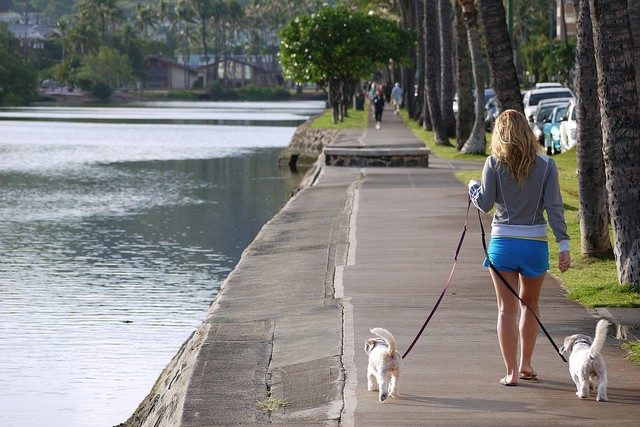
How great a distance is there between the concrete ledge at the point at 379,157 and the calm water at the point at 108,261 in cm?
198

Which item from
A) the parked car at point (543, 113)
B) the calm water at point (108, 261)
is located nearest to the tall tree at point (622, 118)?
the calm water at point (108, 261)

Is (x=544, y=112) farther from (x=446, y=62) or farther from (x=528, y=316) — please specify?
(x=528, y=316)

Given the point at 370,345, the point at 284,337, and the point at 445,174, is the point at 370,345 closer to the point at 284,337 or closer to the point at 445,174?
the point at 284,337

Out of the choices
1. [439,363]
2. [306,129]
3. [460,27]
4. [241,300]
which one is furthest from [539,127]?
[439,363]

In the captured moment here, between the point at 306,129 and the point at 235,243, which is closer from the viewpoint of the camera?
the point at 235,243

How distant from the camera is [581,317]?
10867 mm

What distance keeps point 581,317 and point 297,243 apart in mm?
7408

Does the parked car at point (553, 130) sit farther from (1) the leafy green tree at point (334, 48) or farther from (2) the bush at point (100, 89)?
(2) the bush at point (100, 89)

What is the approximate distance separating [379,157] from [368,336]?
2181cm

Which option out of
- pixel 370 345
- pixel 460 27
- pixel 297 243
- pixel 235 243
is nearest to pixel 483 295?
pixel 370 345

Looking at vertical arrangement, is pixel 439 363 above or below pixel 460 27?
below

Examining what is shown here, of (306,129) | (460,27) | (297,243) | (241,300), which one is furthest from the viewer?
(306,129)

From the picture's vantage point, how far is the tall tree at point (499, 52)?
1775cm

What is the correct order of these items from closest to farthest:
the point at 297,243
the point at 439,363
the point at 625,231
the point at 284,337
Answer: the point at 439,363, the point at 284,337, the point at 625,231, the point at 297,243
